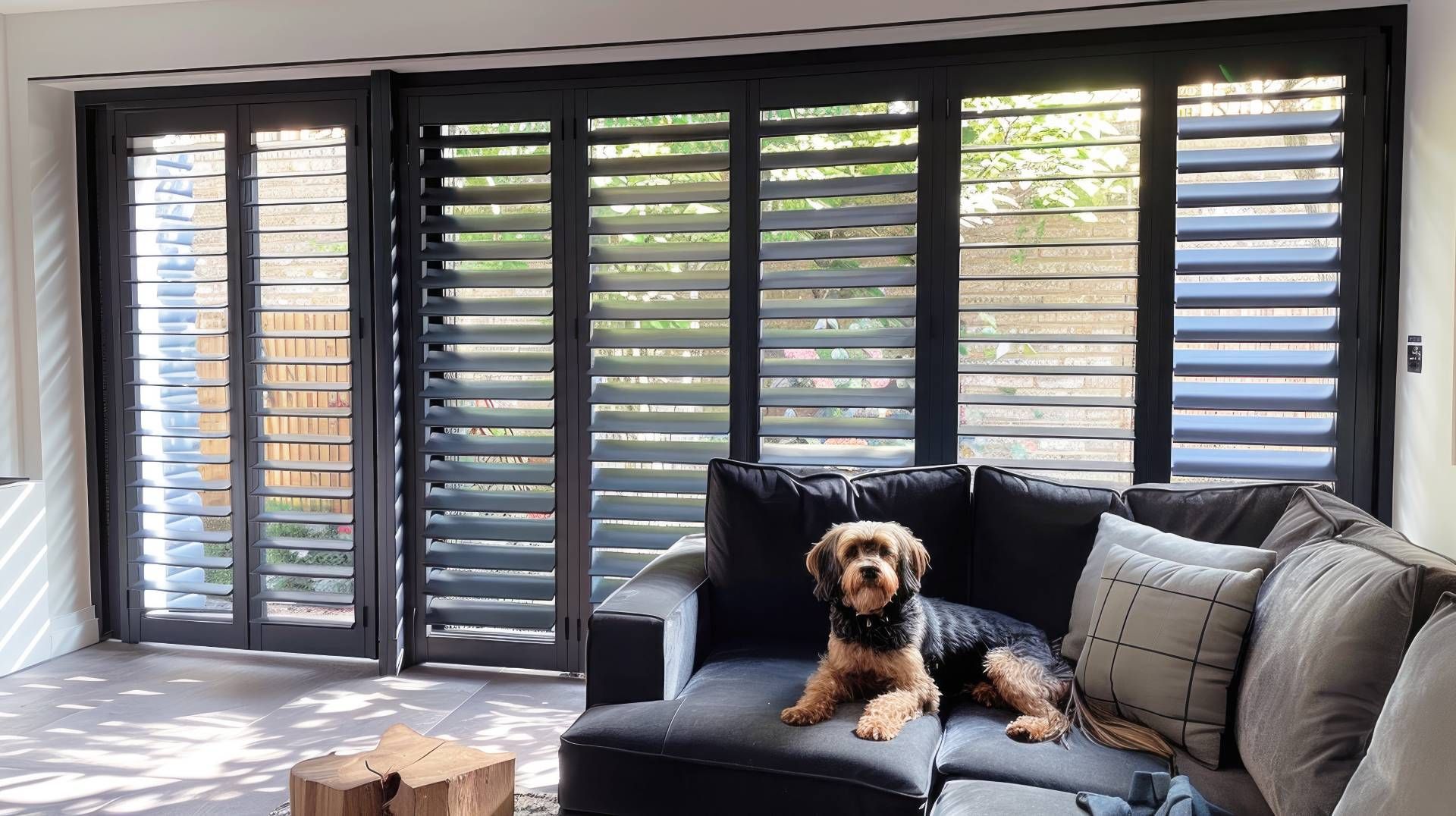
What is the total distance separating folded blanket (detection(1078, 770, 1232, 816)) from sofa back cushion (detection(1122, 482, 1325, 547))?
33.1 inches

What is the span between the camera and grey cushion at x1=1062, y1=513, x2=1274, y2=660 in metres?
2.19

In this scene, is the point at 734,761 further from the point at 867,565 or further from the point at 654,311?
the point at 654,311

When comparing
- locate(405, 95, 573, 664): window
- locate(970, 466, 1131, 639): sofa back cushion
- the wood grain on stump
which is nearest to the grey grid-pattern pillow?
locate(970, 466, 1131, 639): sofa back cushion

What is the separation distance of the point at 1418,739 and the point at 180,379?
4.19 meters

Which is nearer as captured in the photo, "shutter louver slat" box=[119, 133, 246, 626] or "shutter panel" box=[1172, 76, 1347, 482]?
"shutter panel" box=[1172, 76, 1347, 482]

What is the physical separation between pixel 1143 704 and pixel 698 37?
2.41 meters

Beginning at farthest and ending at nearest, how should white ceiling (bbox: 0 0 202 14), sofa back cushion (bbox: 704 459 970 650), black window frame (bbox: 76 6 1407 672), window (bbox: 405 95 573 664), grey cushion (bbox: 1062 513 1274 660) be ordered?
1. white ceiling (bbox: 0 0 202 14)
2. window (bbox: 405 95 573 664)
3. black window frame (bbox: 76 6 1407 672)
4. sofa back cushion (bbox: 704 459 970 650)
5. grey cushion (bbox: 1062 513 1274 660)

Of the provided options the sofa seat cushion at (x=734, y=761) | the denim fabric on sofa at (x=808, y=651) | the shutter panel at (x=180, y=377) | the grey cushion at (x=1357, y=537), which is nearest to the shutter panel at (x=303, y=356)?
the shutter panel at (x=180, y=377)

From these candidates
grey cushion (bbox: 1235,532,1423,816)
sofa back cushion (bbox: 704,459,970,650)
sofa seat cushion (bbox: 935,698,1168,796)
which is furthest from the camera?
sofa back cushion (bbox: 704,459,970,650)

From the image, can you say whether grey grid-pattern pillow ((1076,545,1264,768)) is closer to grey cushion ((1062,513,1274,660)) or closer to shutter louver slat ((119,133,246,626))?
grey cushion ((1062,513,1274,660))

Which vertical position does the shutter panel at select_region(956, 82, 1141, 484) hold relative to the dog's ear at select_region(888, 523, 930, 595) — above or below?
above

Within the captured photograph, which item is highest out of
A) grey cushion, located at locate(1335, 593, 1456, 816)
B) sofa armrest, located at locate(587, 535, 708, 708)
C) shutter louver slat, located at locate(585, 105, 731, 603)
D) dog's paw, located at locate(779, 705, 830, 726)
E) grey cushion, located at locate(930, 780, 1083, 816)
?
shutter louver slat, located at locate(585, 105, 731, 603)

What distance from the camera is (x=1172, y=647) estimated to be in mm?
2100

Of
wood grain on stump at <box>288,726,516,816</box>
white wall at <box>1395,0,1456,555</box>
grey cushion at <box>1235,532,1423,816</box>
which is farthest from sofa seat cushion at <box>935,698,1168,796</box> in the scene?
white wall at <box>1395,0,1456,555</box>
